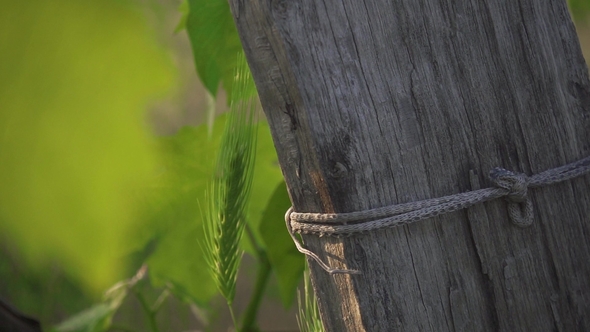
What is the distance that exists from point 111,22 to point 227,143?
1.16 feet

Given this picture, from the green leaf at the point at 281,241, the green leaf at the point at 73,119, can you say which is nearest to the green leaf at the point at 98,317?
the green leaf at the point at 73,119

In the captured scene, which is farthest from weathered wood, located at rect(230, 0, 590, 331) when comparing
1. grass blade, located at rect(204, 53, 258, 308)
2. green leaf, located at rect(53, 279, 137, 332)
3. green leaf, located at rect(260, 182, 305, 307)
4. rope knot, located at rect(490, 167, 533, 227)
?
green leaf, located at rect(53, 279, 137, 332)

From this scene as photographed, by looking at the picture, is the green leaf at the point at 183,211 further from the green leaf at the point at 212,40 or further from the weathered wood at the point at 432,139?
the weathered wood at the point at 432,139

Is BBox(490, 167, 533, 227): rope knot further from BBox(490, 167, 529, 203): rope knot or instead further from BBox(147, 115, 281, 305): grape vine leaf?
BBox(147, 115, 281, 305): grape vine leaf

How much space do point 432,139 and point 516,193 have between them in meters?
0.12

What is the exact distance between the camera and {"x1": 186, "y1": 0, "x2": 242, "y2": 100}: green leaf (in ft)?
3.17

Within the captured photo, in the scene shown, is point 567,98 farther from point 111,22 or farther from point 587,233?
point 111,22

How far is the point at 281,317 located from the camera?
8.29ft

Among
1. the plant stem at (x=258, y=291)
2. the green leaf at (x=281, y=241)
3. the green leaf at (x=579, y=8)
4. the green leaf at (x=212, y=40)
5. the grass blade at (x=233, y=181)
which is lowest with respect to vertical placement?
the plant stem at (x=258, y=291)

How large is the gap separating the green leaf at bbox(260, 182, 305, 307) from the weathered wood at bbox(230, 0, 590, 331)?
0.31 metres

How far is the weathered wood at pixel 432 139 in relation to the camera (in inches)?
23.2

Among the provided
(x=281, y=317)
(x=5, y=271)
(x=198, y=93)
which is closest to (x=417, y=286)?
(x=198, y=93)

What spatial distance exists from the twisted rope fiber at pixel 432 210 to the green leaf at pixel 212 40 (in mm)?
429

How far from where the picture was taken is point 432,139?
2.06ft
